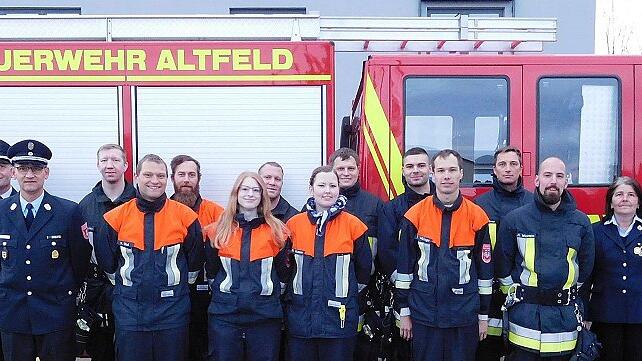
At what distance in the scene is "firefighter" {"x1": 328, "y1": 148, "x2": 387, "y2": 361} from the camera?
151 inches

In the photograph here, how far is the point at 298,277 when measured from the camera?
3.46 m

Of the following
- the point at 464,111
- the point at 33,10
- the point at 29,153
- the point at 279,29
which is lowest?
the point at 29,153

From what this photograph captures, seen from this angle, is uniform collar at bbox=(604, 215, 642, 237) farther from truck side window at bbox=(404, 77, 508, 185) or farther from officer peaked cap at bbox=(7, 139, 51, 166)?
officer peaked cap at bbox=(7, 139, 51, 166)

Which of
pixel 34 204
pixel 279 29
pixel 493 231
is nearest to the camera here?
pixel 34 204

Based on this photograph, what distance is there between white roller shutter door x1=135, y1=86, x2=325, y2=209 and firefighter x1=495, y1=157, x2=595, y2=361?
1.59 metres

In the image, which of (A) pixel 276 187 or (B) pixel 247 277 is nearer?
(B) pixel 247 277

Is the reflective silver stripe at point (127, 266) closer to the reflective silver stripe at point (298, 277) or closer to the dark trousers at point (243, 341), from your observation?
the dark trousers at point (243, 341)

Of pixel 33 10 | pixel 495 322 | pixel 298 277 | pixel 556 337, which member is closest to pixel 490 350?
pixel 495 322

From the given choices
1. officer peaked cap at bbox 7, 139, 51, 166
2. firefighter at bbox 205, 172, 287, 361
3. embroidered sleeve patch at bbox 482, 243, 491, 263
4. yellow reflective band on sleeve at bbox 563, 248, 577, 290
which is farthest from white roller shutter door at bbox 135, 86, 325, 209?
yellow reflective band on sleeve at bbox 563, 248, 577, 290

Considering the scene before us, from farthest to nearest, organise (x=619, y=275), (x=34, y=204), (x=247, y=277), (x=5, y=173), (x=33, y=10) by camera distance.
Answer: (x=33, y=10)
(x=5, y=173)
(x=619, y=275)
(x=34, y=204)
(x=247, y=277)

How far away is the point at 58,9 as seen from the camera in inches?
352

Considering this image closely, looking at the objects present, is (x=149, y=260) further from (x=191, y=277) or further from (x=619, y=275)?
(x=619, y=275)

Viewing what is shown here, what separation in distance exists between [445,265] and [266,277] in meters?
0.99

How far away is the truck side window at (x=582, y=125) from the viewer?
4285 mm
